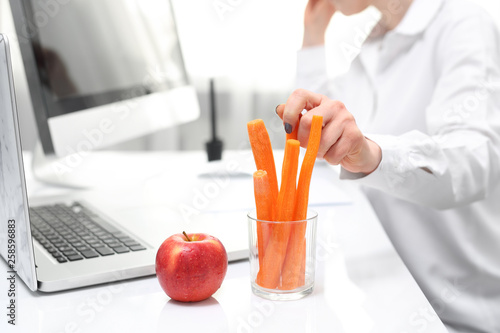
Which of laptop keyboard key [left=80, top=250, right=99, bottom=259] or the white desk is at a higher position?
laptop keyboard key [left=80, top=250, right=99, bottom=259]

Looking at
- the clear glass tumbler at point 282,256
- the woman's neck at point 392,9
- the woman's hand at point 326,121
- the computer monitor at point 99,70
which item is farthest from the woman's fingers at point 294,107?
the woman's neck at point 392,9

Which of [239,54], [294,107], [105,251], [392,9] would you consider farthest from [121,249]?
[239,54]

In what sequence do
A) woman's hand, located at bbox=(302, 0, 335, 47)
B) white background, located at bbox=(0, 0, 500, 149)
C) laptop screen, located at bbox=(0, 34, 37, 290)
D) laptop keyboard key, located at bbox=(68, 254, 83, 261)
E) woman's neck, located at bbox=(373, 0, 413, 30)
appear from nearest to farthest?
laptop screen, located at bbox=(0, 34, 37, 290), laptop keyboard key, located at bbox=(68, 254, 83, 261), woman's neck, located at bbox=(373, 0, 413, 30), woman's hand, located at bbox=(302, 0, 335, 47), white background, located at bbox=(0, 0, 500, 149)

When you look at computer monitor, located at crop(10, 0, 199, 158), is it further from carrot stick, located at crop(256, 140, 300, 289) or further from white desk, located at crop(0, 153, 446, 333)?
carrot stick, located at crop(256, 140, 300, 289)

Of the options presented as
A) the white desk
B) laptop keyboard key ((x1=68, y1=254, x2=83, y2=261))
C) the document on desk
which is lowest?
the document on desk

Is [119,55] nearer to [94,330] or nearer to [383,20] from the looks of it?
[383,20]

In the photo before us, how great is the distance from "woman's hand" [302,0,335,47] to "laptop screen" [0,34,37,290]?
2.73 ft

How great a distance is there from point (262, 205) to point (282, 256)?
0.18 ft

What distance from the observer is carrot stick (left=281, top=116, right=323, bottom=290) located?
55cm

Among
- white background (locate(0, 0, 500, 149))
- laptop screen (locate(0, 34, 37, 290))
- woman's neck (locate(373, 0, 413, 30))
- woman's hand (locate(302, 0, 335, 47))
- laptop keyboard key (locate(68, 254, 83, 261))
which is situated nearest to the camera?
laptop screen (locate(0, 34, 37, 290))

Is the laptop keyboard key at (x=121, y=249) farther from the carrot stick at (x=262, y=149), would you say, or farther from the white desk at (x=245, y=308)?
the carrot stick at (x=262, y=149)

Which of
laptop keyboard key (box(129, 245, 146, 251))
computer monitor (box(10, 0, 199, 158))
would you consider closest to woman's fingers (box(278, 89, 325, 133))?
laptop keyboard key (box(129, 245, 146, 251))

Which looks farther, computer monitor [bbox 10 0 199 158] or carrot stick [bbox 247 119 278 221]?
computer monitor [bbox 10 0 199 158]

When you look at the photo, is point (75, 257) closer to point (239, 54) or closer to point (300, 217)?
point (300, 217)
